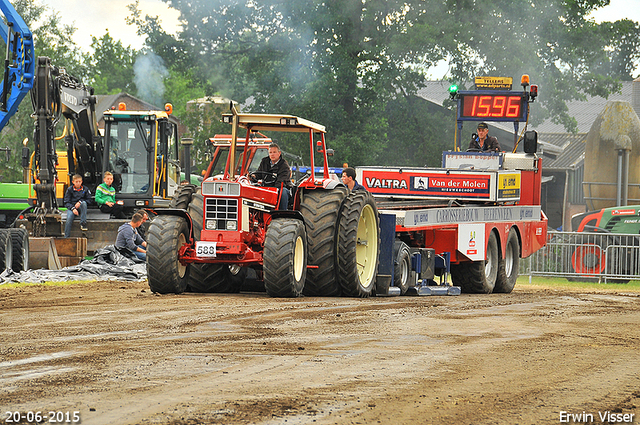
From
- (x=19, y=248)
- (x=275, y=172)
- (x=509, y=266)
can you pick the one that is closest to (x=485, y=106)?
(x=509, y=266)

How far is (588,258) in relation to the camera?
861 inches

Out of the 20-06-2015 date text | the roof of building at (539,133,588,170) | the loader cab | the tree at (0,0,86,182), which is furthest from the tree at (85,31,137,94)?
the 20-06-2015 date text

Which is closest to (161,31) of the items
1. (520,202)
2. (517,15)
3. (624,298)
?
(517,15)

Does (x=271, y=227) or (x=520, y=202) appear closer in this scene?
(x=271, y=227)

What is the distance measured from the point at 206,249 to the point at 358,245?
103 inches

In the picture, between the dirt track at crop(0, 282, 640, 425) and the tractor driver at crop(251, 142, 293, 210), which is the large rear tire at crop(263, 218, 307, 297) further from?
the tractor driver at crop(251, 142, 293, 210)

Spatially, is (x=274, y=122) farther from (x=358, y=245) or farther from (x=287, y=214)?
(x=358, y=245)

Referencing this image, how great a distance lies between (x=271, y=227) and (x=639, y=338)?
14.6 ft

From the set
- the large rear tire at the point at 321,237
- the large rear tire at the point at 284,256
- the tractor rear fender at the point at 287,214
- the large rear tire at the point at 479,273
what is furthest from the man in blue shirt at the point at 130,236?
the large rear tire at the point at 284,256

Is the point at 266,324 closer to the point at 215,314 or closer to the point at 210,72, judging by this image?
the point at 215,314

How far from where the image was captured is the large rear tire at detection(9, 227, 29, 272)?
594 inches

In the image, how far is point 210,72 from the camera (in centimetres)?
3700

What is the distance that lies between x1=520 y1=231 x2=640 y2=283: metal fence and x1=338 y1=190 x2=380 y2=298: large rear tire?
9897 millimetres

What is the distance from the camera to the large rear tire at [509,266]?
17.2 metres
